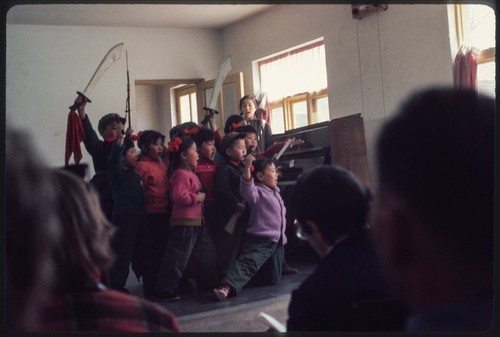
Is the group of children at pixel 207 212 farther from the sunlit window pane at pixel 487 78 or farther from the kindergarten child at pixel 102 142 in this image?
the sunlit window pane at pixel 487 78

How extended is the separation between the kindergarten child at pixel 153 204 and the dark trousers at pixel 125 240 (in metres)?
0.06

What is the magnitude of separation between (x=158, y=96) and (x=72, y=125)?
37 cm

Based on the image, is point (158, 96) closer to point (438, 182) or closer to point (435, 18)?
point (435, 18)

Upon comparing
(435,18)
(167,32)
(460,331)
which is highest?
(167,32)

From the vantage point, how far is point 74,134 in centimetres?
86

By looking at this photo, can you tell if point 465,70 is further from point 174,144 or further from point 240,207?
point 240,207

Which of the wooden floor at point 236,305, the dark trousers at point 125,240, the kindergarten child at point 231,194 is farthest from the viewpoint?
the kindergarten child at point 231,194

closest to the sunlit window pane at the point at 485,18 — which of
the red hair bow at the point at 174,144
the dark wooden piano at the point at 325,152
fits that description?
the dark wooden piano at the point at 325,152

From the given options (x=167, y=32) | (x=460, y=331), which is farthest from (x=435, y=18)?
(x=167, y=32)

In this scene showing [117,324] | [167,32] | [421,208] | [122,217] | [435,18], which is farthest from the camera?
[167,32]

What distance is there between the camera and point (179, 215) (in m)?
1.67

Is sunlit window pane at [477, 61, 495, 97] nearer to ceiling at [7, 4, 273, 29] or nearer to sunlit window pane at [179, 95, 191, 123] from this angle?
ceiling at [7, 4, 273, 29]

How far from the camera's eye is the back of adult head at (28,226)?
0.45 meters

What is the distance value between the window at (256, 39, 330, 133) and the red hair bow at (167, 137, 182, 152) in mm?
235
